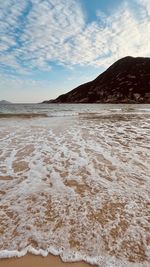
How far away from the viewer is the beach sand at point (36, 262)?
240cm

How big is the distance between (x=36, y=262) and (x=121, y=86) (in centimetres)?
16575

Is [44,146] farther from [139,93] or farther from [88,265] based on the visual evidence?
[139,93]

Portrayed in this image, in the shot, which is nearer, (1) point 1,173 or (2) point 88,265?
(2) point 88,265

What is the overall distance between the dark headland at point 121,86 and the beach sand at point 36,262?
137623 mm

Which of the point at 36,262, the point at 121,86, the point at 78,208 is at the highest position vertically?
the point at 121,86

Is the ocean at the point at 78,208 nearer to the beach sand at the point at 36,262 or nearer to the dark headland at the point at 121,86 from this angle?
the beach sand at the point at 36,262

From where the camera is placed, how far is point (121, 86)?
6235 inches

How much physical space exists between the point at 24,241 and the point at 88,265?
0.99 m

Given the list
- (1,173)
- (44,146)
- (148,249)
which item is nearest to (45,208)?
(148,249)

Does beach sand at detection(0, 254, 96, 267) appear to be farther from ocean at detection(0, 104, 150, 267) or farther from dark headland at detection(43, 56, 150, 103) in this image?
dark headland at detection(43, 56, 150, 103)

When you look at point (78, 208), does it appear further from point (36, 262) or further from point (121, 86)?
point (121, 86)

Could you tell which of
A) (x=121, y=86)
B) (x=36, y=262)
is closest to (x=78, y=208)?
(x=36, y=262)

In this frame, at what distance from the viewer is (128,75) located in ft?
551

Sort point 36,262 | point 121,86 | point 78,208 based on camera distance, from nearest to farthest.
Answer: point 36,262, point 78,208, point 121,86
